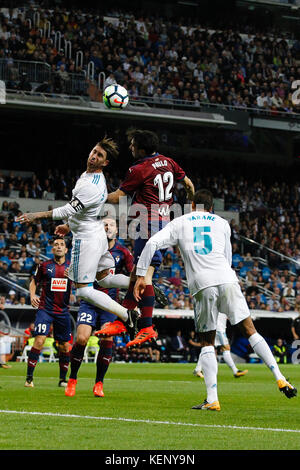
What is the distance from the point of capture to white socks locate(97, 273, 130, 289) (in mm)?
10523

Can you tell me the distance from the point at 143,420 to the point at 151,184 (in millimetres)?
3197

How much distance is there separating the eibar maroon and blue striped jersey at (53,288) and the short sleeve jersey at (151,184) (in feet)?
14.3

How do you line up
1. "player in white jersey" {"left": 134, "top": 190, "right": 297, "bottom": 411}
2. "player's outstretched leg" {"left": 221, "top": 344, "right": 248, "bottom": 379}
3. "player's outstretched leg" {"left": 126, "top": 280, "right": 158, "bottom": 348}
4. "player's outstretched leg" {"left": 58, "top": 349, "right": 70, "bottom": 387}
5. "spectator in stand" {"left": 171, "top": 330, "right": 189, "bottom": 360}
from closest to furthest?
1. "player in white jersey" {"left": 134, "top": 190, "right": 297, "bottom": 411}
2. "player's outstretched leg" {"left": 126, "top": 280, "right": 158, "bottom": 348}
3. "player's outstretched leg" {"left": 58, "top": 349, "right": 70, "bottom": 387}
4. "player's outstretched leg" {"left": 221, "top": 344, "right": 248, "bottom": 379}
5. "spectator in stand" {"left": 171, "top": 330, "right": 189, "bottom": 360}

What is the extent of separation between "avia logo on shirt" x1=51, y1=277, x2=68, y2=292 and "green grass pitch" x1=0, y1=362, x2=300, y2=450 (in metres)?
1.68

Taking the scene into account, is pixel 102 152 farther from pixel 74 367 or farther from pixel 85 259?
pixel 74 367

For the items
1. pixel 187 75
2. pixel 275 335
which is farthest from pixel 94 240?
pixel 187 75

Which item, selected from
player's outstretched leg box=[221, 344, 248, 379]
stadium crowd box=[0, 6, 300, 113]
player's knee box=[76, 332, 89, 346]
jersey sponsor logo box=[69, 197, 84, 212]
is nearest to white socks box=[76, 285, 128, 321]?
player's knee box=[76, 332, 89, 346]

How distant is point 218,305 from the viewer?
8.98 meters

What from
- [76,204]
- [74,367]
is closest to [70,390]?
[74,367]

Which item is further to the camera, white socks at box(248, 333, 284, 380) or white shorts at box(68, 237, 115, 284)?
white shorts at box(68, 237, 115, 284)

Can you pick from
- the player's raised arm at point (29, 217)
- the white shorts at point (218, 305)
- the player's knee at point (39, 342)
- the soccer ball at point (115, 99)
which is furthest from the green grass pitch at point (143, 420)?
the soccer ball at point (115, 99)

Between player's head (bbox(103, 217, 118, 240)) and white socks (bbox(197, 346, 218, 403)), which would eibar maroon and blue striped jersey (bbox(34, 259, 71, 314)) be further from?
white socks (bbox(197, 346, 218, 403))

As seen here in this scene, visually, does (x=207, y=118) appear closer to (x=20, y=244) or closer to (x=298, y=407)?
(x=20, y=244)

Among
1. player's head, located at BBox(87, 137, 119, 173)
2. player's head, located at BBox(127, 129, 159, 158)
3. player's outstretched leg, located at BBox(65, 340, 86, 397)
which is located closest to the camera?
player's head, located at BBox(127, 129, 159, 158)
